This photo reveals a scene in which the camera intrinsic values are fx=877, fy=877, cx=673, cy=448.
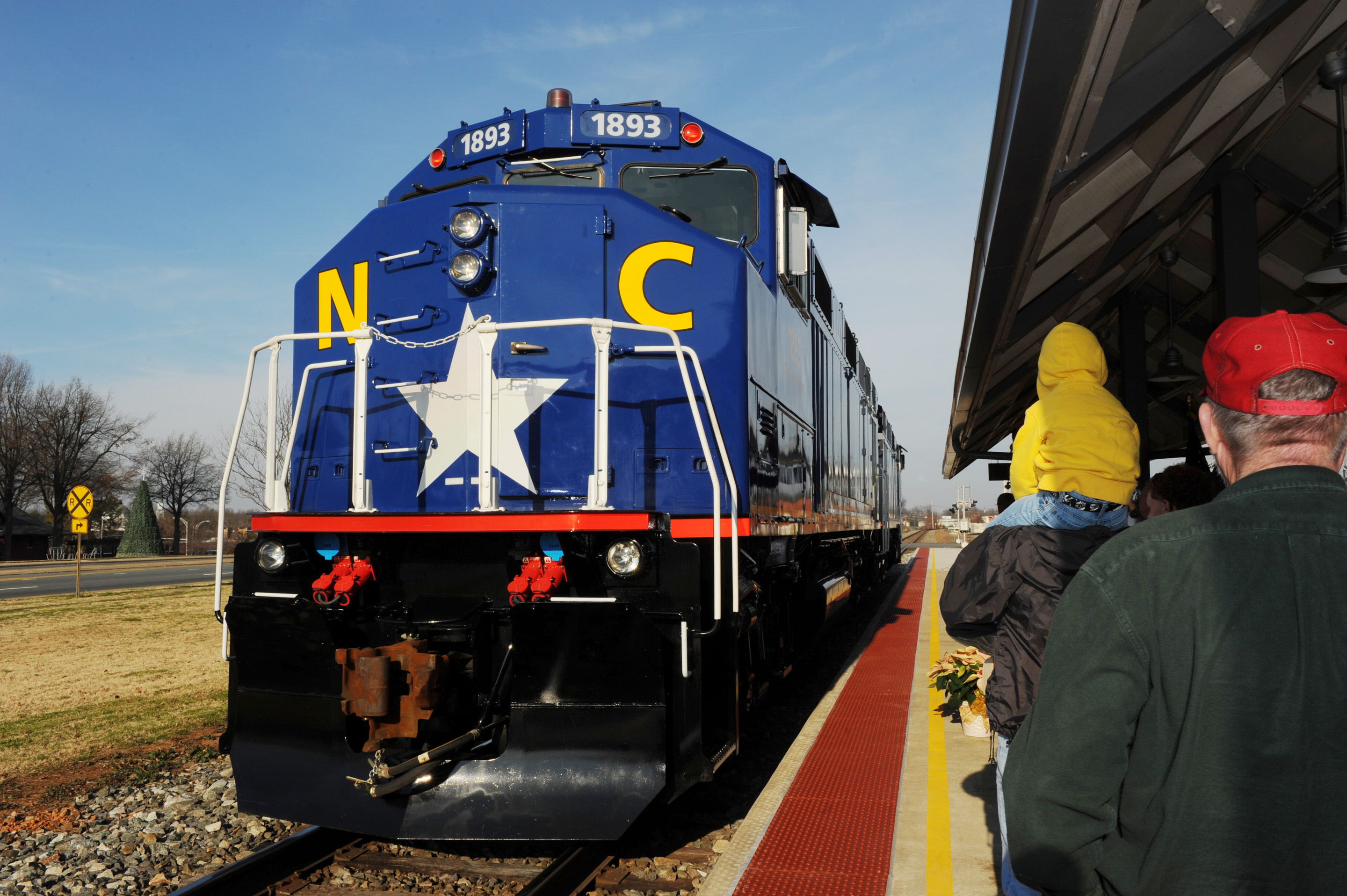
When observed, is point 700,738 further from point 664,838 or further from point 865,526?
point 865,526

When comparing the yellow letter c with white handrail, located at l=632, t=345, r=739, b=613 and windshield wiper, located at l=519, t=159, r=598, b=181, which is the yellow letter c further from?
windshield wiper, located at l=519, t=159, r=598, b=181

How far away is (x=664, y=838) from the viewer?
425 cm

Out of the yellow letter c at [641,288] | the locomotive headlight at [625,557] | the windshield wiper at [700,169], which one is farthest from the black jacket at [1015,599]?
the windshield wiper at [700,169]

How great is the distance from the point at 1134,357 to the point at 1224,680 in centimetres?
1085

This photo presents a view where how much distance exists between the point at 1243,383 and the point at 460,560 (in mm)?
3365

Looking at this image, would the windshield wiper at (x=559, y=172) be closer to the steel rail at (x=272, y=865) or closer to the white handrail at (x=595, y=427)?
the white handrail at (x=595, y=427)

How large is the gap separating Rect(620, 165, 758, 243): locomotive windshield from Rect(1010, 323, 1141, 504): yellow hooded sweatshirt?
2.79m

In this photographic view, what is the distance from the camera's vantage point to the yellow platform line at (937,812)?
11.4ft

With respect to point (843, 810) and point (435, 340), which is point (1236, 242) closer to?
point (843, 810)

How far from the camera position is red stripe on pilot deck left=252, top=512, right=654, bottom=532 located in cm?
372

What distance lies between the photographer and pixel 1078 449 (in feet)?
8.39

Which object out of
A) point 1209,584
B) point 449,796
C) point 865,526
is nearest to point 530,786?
point 449,796

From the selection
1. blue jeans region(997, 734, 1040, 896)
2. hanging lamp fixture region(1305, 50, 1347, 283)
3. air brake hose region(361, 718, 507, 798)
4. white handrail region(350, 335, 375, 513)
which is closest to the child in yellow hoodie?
blue jeans region(997, 734, 1040, 896)

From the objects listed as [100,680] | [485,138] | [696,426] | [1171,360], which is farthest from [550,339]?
[1171,360]
